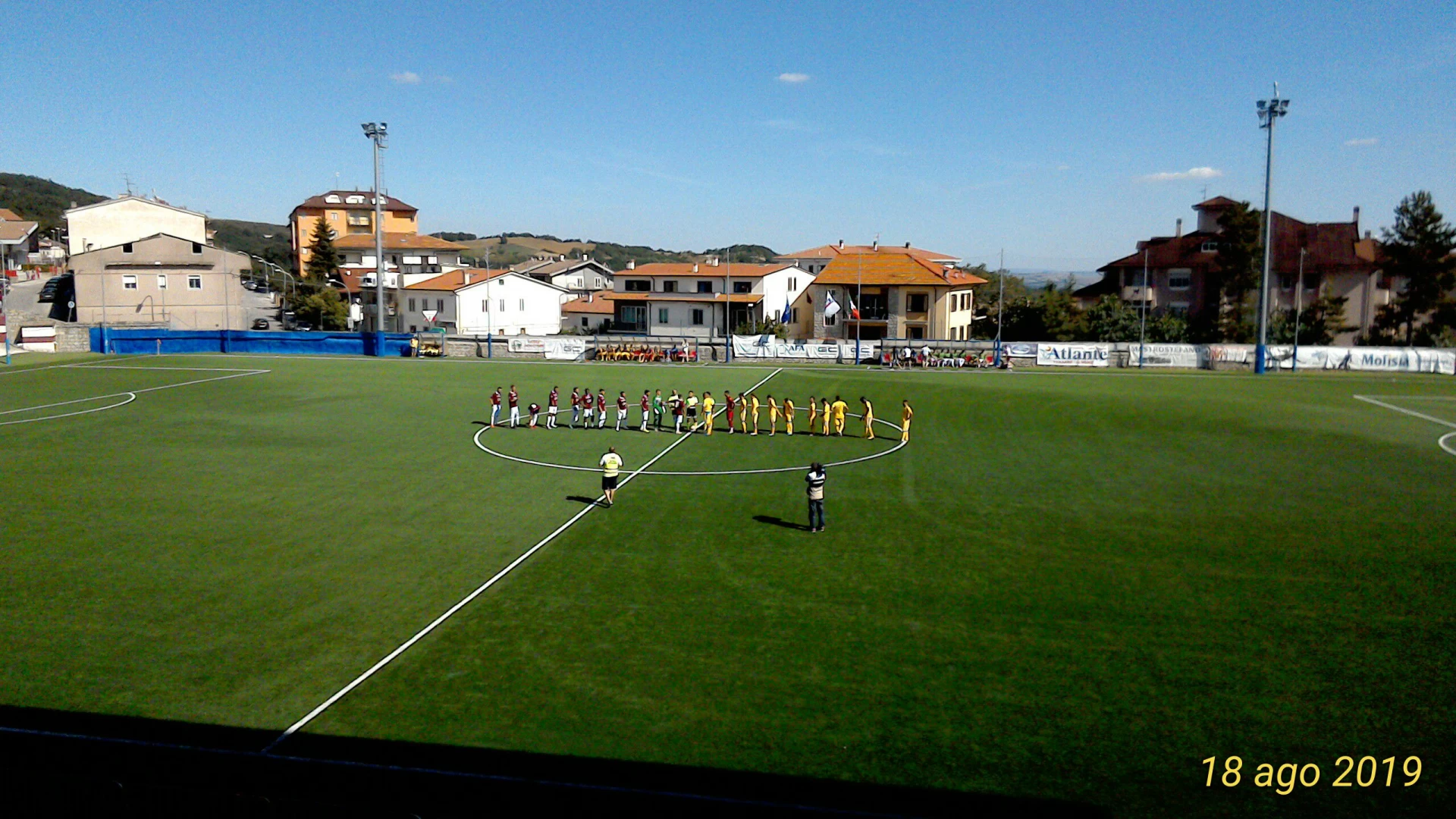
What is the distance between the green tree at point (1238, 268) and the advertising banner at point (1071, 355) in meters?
15.7

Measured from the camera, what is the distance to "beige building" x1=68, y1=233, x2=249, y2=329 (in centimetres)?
7156

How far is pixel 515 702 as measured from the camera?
12.1 m

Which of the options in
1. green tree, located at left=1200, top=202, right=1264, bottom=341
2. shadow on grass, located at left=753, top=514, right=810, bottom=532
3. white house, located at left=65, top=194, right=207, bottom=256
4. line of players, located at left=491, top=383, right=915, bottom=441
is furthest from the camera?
white house, located at left=65, top=194, right=207, bottom=256

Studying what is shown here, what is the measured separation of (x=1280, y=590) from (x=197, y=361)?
2339 inches

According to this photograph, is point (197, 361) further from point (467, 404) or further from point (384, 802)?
point (384, 802)

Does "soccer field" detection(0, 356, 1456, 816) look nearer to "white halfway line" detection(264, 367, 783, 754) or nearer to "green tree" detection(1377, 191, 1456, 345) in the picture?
"white halfway line" detection(264, 367, 783, 754)

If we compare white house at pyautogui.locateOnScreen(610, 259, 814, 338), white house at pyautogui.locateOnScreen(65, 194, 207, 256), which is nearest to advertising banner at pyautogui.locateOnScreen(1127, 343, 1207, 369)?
white house at pyautogui.locateOnScreen(610, 259, 814, 338)

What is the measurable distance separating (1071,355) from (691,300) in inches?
1373

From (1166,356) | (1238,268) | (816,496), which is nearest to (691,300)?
(1166,356)

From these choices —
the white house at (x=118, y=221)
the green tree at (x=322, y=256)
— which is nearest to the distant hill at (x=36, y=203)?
the white house at (x=118, y=221)

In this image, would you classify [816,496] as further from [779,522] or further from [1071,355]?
[1071,355]

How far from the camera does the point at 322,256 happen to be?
92.6 meters

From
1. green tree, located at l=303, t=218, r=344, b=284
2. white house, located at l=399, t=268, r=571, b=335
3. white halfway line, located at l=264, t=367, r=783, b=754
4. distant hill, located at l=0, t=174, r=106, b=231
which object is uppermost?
distant hill, located at l=0, t=174, r=106, b=231

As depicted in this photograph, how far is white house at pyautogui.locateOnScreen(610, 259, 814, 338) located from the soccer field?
173 feet
